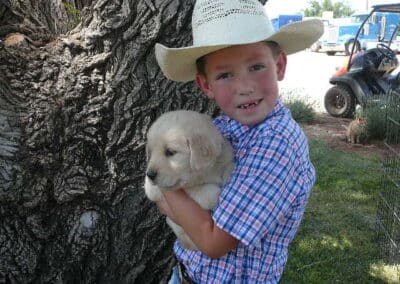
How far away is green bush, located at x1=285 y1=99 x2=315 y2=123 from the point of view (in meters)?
10.0

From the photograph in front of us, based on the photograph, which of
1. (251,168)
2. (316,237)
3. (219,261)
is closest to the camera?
(251,168)

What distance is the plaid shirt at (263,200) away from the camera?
1.73 metres

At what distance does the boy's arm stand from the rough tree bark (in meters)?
0.65

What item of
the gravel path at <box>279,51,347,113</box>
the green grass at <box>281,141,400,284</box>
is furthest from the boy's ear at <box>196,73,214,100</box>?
the gravel path at <box>279,51,347,113</box>

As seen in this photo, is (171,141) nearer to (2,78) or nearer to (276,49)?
(276,49)

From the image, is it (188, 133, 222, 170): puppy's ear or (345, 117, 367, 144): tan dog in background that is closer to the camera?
(188, 133, 222, 170): puppy's ear

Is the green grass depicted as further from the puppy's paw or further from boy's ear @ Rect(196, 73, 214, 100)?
boy's ear @ Rect(196, 73, 214, 100)

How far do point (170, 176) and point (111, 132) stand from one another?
688 mm

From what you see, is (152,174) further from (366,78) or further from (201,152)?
(366,78)

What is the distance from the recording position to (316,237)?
4.82 meters

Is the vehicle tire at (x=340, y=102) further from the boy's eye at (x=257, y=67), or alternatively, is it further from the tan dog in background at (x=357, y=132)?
the boy's eye at (x=257, y=67)

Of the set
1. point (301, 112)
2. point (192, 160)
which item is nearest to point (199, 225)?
point (192, 160)

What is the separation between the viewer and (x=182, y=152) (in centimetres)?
198

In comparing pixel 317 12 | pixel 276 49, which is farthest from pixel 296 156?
pixel 317 12
